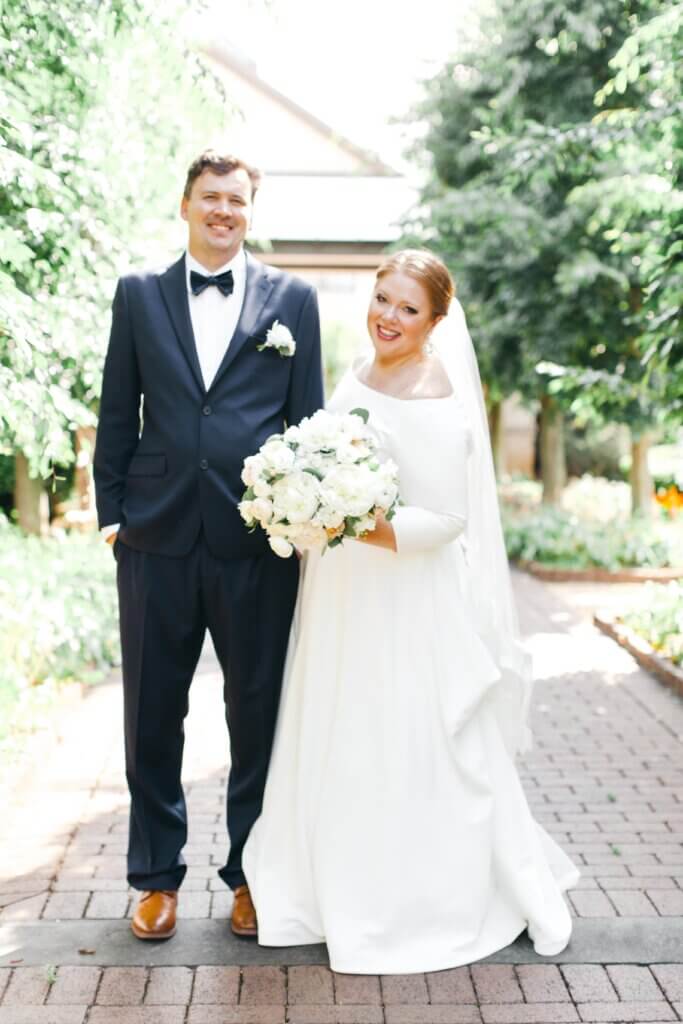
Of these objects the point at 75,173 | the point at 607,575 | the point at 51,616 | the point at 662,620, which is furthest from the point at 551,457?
the point at 75,173

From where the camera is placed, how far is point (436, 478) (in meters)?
3.44

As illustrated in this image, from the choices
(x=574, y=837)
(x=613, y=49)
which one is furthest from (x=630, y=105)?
(x=574, y=837)

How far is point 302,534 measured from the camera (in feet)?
10.2

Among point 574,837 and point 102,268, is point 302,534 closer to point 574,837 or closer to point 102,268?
point 574,837

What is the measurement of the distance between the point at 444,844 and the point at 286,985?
0.61 m

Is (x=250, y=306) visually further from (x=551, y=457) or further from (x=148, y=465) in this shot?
(x=551, y=457)

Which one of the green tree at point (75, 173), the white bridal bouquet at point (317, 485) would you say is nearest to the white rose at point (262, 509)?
the white bridal bouquet at point (317, 485)

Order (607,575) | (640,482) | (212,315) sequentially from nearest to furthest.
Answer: (212,315) < (607,575) < (640,482)

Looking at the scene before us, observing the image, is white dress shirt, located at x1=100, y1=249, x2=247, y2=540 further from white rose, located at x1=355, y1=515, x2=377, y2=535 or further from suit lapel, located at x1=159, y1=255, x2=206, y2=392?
white rose, located at x1=355, y1=515, x2=377, y2=535

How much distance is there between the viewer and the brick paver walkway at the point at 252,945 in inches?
126

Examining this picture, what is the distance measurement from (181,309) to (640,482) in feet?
36.8

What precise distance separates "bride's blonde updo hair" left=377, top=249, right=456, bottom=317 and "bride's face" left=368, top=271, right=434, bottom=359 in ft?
0.05

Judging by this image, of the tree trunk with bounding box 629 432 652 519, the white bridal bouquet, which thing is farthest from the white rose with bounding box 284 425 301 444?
the tree trunk with bounding box 629 432 652 519

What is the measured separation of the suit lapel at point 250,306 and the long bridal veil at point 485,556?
57cm
